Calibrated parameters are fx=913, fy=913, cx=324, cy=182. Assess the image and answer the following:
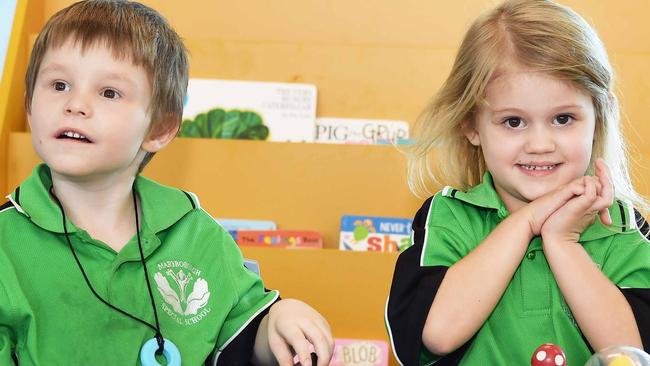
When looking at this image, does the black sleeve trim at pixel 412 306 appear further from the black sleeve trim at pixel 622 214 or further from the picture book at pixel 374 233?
the picture book at pixel 374 233

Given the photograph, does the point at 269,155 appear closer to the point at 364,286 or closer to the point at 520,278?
the point at 364,286

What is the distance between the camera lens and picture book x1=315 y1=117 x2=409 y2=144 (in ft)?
6.79

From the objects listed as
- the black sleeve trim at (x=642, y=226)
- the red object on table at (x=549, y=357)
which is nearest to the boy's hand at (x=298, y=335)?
the red object on table at (x=549, y=357)

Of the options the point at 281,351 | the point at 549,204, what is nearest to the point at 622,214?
the point at 549,204

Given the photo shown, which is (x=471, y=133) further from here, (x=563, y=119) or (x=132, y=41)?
(x=132, y=41)

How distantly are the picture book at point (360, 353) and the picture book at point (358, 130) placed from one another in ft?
1.73

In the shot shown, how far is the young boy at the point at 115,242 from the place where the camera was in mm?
1056

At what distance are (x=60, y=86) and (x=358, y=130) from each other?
1.05 m

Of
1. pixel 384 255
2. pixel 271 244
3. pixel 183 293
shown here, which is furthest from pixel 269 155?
pixel 183 293

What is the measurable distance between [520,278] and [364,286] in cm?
59

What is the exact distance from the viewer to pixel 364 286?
68.1 inches

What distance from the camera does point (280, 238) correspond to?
181 centimetres

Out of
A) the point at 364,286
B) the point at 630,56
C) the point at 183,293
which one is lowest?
the point at 364,286

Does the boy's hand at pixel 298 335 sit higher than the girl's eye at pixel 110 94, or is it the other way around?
the girl's eye at pixel 110 94
